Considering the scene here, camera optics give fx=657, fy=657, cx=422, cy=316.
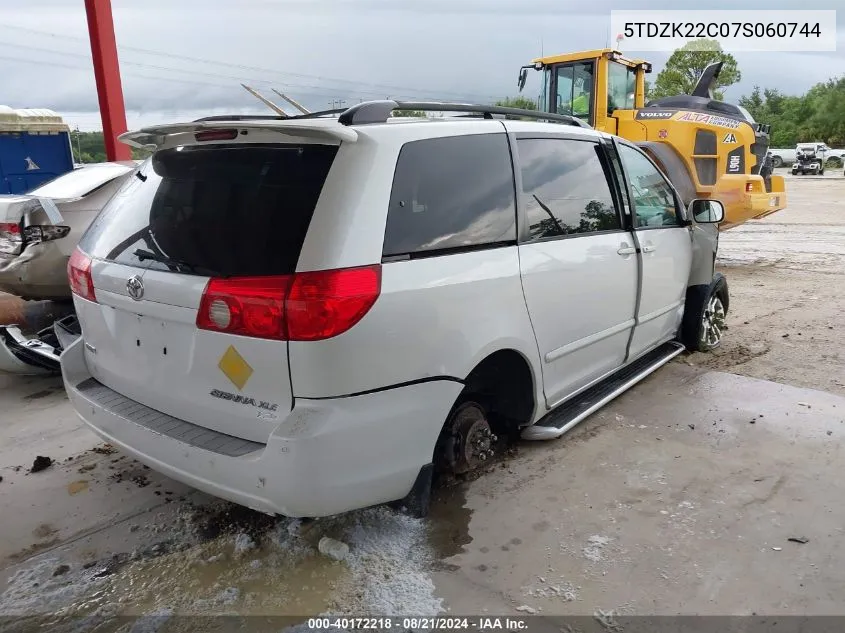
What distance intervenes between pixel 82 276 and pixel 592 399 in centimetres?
283

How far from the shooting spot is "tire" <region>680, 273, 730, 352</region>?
5.22 metres

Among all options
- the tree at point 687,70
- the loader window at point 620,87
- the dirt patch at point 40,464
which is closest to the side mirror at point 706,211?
the dirt patch at point 40,464

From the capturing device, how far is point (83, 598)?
8.38 feet

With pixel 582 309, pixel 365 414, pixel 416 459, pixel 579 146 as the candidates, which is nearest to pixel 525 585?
pixel 416 459

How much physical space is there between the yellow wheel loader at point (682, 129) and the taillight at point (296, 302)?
8.39m

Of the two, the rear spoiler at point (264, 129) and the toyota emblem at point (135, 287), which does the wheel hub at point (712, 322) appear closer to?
the rear spoiler at point (264, 129)

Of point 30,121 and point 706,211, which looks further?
point 30,121

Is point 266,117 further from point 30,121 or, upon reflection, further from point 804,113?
point 804,113

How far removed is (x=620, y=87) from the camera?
11.2 m

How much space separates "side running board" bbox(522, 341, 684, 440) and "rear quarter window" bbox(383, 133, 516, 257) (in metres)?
1.12

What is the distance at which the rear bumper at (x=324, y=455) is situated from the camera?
7.61 feet

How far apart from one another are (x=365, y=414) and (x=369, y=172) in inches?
35.4

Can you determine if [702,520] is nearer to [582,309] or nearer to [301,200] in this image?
[582,309]

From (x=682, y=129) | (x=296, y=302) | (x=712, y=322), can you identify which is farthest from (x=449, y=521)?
(x=682, y=129)
